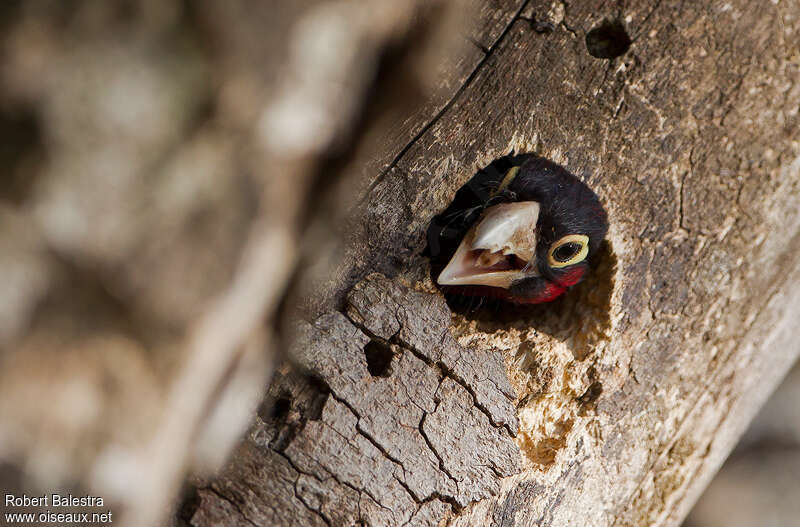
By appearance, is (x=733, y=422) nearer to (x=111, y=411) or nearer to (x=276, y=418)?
(x=276, y=418)

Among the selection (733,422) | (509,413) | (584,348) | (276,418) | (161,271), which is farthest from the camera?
(733,422)

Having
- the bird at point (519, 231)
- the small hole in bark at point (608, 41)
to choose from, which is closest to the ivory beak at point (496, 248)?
the bird at point (519, 231)

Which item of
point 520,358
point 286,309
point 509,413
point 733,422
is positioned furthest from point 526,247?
point 286,309

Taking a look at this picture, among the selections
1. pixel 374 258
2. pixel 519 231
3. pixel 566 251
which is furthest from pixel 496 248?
pixel 374 258

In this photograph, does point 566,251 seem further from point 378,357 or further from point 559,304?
point 378,357

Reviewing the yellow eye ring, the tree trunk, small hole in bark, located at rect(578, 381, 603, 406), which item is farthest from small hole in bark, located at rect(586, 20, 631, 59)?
small hole in bark, located at rect(578, 381, 603, 406)

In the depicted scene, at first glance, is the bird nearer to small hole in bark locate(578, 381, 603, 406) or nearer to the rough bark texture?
the rough bark texture

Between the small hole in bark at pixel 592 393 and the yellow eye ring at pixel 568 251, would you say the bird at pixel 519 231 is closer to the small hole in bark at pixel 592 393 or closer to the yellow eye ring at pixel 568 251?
the yellow eye ring at pixel 568 251
